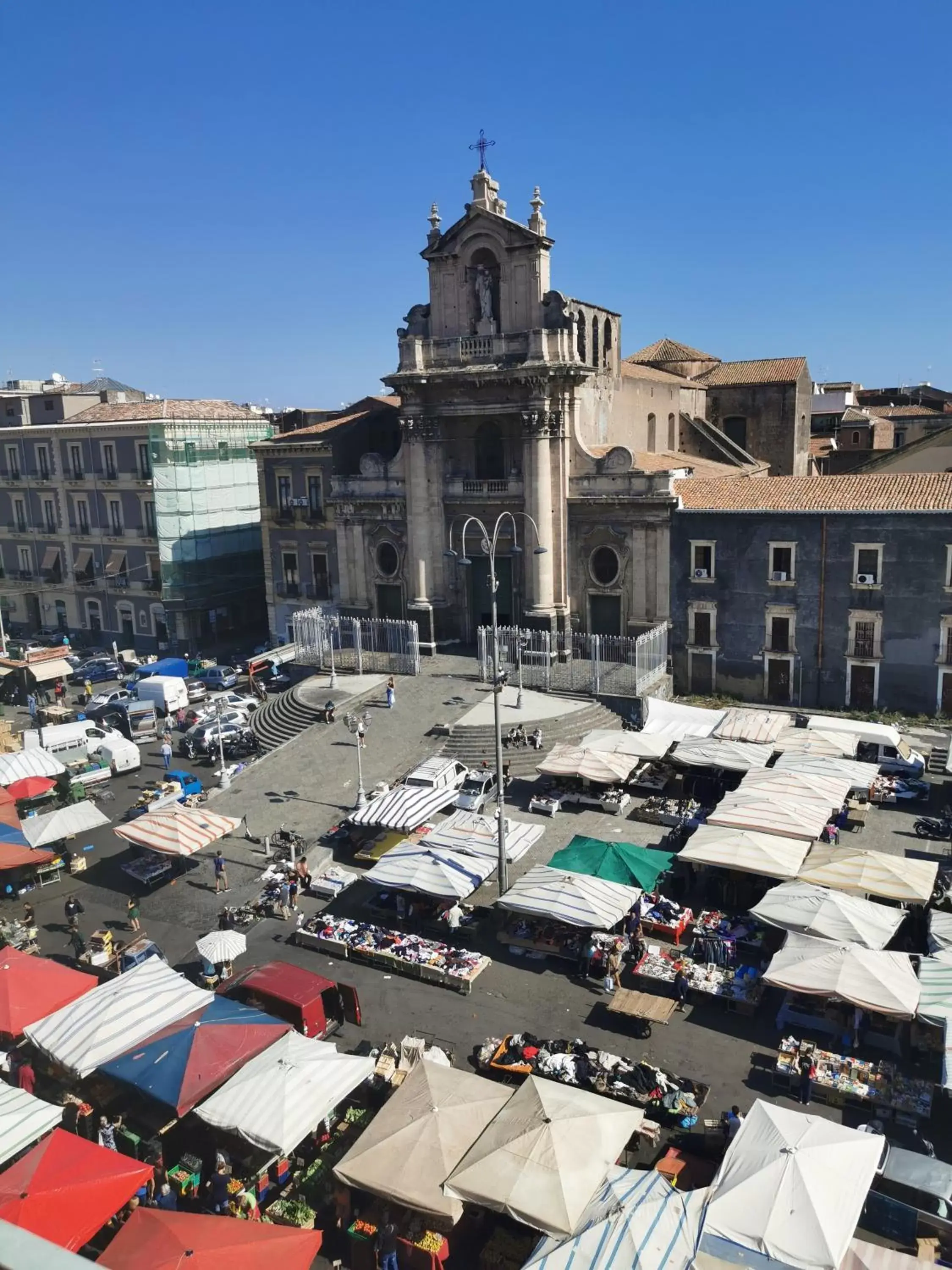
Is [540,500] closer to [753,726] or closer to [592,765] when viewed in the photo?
[753,726]

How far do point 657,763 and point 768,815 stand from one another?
7.54m

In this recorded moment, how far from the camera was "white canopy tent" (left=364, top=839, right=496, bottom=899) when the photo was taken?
75.4 ft

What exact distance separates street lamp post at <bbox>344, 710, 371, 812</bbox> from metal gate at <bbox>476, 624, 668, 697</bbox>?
5250mm

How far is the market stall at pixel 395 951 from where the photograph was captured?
2133 centimetres

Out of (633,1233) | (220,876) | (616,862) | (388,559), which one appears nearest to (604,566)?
(388,559)

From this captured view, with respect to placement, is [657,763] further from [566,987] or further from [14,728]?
[14,728]

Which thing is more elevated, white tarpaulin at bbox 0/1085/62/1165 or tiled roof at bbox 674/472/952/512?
tiled roof at bbox 674/472/952/512

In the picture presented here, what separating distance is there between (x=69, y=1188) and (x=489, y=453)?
1303 inches

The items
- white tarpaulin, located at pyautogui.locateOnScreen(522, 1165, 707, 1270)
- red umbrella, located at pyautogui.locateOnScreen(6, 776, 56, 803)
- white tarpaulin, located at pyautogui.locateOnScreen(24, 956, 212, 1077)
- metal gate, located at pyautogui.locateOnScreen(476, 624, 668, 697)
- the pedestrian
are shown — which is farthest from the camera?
metal gate, located at pyautogui.locateOnScreen(476, 624, 668, 697)

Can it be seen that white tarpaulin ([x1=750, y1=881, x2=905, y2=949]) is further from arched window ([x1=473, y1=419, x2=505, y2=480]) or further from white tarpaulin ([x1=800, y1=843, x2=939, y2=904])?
arched window ([x1=473, y1=419, x2=505, y2=480])

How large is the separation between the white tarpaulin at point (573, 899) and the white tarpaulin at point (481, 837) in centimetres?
213

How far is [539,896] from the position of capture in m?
21.8

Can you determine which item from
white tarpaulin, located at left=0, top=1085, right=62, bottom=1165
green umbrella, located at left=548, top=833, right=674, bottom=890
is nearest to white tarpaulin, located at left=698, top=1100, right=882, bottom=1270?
green umbrella, located at left=548, top=833, right=674, bottom=890

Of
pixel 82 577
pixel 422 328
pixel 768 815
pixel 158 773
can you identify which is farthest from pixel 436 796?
pixel 82 577
